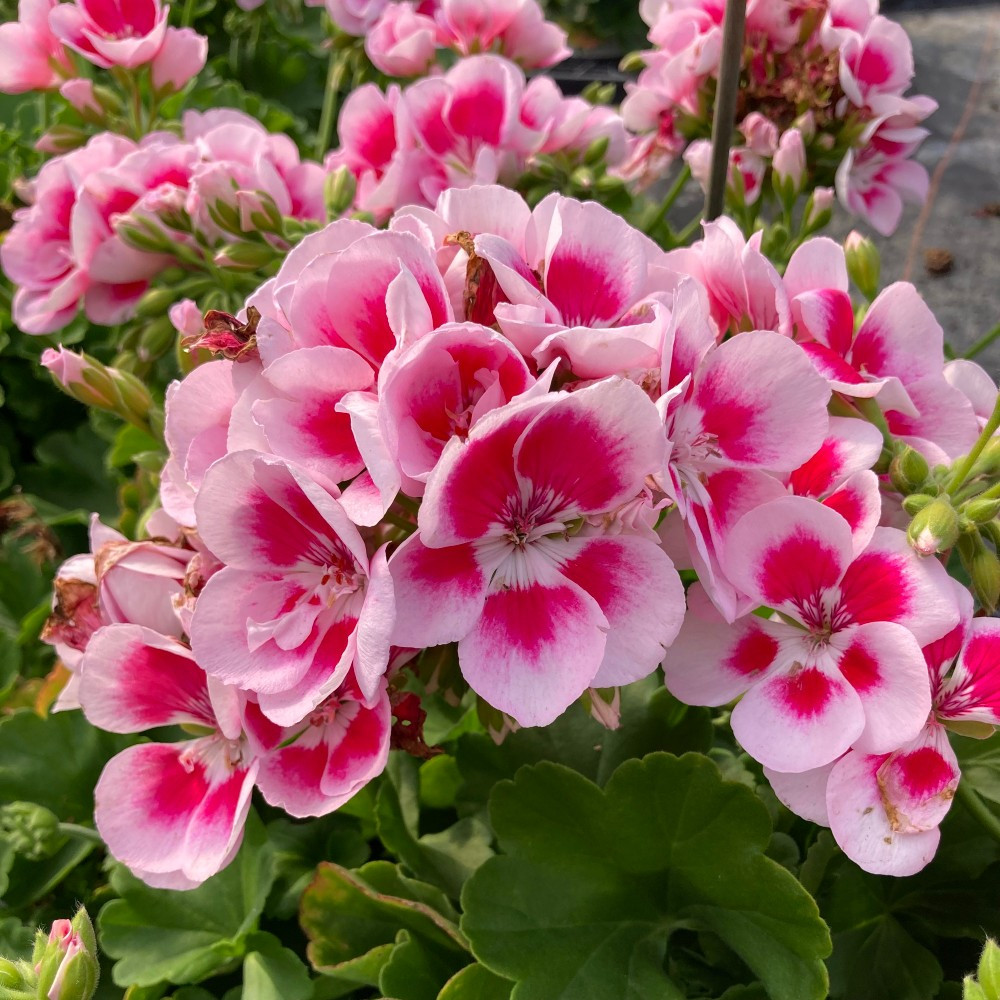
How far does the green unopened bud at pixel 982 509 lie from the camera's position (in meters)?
0.63

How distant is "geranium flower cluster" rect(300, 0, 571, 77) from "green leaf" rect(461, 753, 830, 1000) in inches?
39.8

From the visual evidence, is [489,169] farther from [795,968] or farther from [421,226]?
[795,968]

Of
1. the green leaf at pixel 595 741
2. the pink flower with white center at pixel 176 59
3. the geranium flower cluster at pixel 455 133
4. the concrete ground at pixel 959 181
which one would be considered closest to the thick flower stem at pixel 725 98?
the geranium flower cluster at pixel 455 133

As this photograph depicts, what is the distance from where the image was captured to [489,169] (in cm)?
117

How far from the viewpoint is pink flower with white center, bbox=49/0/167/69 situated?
1.32 metres

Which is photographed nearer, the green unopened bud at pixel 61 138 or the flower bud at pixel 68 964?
the flower bud at pixel 68 964

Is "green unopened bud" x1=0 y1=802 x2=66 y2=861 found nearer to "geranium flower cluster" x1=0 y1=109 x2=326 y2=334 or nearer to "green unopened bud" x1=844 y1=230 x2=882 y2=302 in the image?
"geranium flower cluster" x1=0 y1=109 x2=326 y2=334

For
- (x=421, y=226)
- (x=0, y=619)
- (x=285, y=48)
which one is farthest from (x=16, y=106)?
(x=421, y=226)

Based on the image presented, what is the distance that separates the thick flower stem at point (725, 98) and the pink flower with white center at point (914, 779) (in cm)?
53

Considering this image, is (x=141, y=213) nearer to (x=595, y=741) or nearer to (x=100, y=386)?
(x=100, y=386)

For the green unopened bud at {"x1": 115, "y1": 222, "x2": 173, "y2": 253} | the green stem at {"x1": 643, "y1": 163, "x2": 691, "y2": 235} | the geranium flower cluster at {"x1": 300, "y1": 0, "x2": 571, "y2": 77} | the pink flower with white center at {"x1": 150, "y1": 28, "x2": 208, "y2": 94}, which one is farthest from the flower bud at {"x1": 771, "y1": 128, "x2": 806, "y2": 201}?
the pink flower with white center at {"x1": 150, "y1": 28, "x2": 208, "y2": 94}

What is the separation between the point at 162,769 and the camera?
0.77m

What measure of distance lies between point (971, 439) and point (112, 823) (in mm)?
678

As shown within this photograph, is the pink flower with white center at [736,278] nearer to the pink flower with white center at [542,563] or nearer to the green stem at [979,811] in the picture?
the pink flower with white center at [542,563]
